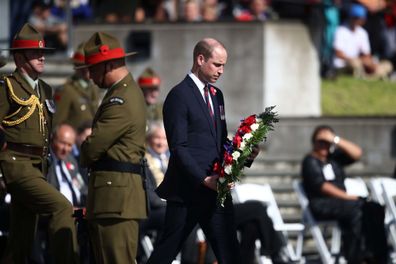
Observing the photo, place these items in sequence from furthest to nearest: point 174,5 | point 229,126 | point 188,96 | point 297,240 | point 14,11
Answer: point 174,5 < point 14,11 < point 229,126 < point 297,240 < point 188,96

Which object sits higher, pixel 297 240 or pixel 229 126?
pixel 229 126

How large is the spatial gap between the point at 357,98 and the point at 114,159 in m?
10.3

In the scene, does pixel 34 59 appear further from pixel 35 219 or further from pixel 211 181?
pixel 211 181

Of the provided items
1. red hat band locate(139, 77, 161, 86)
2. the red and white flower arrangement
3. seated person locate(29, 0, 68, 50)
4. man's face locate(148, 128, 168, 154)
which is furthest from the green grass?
the red and white flower arrangement

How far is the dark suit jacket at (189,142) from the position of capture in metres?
10.4

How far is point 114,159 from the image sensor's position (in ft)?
34.8

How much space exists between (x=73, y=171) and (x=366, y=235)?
3.25 meters

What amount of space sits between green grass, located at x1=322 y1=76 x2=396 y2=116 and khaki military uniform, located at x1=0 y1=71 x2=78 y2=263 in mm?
9017

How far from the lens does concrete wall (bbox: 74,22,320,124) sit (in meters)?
18.7

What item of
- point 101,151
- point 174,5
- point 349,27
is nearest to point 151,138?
point 101,151

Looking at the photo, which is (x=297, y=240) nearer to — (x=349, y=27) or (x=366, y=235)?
(x=366, y=235)

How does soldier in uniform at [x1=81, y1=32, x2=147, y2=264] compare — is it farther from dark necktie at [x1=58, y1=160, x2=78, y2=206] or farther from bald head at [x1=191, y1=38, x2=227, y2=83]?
dark necktie at [x1=58, y1=160, x2=78, y2=206]

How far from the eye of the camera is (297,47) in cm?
1911

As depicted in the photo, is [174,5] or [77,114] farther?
[174,5]
